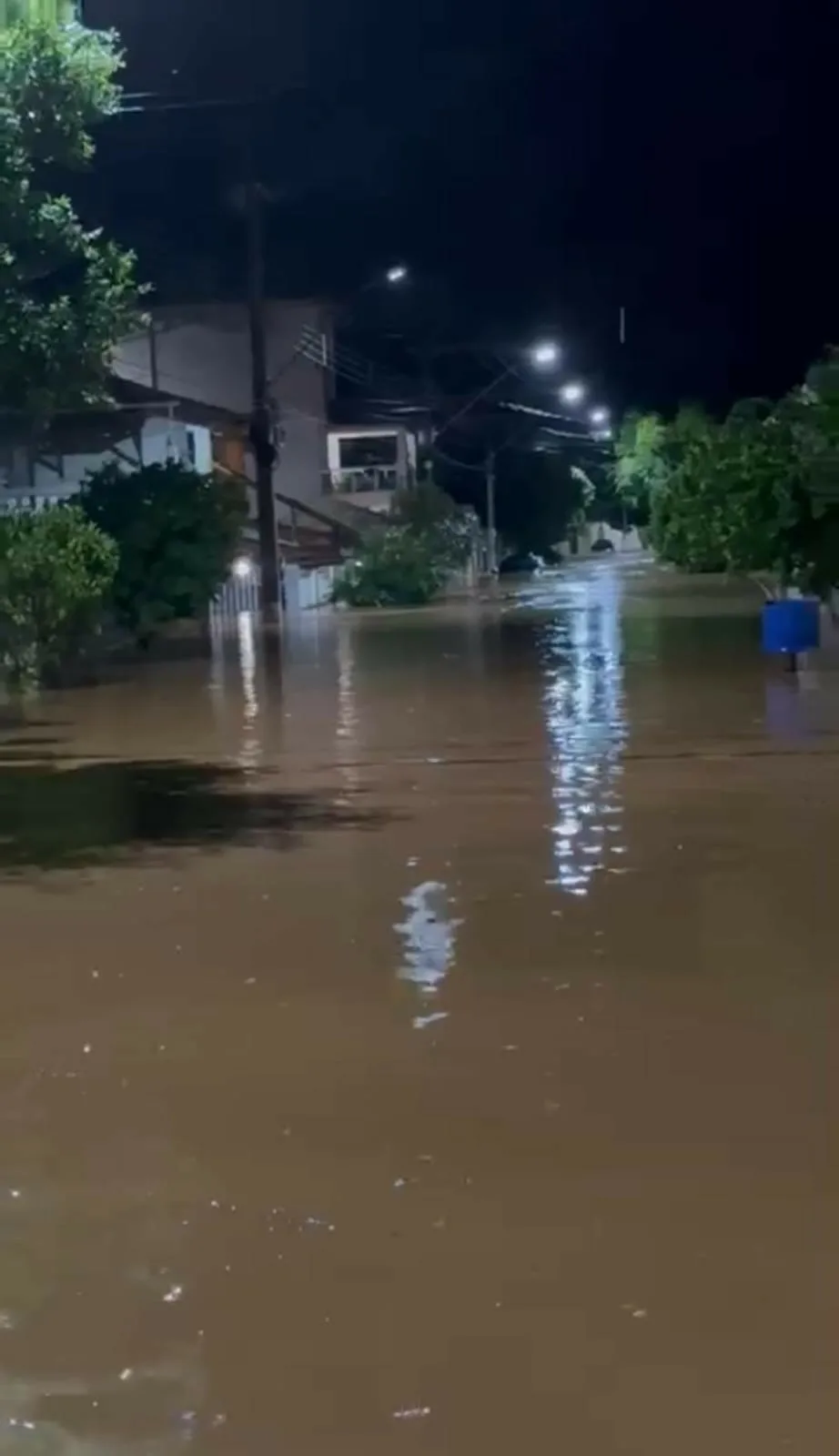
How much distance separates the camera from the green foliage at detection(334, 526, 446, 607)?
49.5 meters

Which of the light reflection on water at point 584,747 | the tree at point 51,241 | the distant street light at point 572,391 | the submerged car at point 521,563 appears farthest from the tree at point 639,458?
the tree at point 51,241

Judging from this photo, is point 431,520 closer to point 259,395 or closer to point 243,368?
point 243,368

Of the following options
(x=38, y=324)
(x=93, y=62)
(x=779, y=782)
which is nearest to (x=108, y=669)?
(x=38, y=324)

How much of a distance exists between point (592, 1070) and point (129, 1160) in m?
1.69

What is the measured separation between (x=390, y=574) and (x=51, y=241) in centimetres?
2397

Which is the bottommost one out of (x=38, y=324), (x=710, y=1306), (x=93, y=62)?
(x=710, y=1306)

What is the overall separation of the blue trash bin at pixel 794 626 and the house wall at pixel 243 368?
3568cm

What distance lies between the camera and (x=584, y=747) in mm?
16531

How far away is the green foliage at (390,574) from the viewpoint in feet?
162

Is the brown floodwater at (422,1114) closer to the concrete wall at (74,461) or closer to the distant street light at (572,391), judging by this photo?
the concrete wall at (74,461)

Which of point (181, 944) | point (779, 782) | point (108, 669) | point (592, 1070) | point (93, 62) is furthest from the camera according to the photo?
point (108, 669)

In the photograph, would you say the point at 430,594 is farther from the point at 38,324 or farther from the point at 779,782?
the point at 779,782

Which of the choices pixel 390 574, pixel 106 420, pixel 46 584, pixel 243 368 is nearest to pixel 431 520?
pixel 390 574

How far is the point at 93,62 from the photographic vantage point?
24.9m
